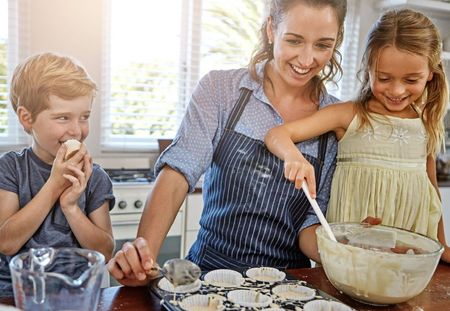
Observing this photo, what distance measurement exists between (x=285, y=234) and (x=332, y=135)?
296 millimetres

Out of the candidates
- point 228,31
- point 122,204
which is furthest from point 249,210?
point 228,31

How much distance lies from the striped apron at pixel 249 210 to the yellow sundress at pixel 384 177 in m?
0.13

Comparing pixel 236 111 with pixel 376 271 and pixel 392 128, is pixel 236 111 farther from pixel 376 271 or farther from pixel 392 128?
pixel 376 271

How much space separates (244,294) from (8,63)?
6.77ft

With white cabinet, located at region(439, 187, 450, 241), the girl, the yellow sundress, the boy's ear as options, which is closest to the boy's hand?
the boy's ear

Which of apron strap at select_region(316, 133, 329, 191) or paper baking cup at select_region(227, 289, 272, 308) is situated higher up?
apron strap at select_region(316, 133, 329, 191)

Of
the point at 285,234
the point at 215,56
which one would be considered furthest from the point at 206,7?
the point at 285,234

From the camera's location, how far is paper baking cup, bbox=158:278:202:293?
85 centimetres

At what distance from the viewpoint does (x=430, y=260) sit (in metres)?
0.84

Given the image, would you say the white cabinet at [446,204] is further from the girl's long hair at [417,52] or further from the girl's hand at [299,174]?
the girl's hand at [299,174]

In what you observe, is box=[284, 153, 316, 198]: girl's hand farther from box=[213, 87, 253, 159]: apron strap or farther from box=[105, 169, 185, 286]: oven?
box=[105, 169, 185, 286]: oven

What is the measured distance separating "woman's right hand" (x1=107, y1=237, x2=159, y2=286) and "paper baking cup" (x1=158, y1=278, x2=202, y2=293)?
0.02 m

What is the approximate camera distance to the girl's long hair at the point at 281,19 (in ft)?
3.77

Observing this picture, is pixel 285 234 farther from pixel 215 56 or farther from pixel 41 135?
pixel 215 56
